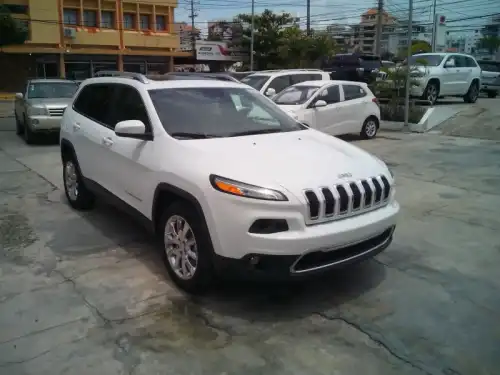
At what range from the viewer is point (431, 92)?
17.0 meters

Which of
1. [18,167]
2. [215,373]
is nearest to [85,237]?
[215,373]

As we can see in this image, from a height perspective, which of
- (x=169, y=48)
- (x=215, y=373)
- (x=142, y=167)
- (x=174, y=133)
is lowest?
(x=215, y=373)

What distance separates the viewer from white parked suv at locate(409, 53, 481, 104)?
16.4 metres

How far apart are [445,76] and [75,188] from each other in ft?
47.3

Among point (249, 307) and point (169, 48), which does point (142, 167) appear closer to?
point (249, 307)

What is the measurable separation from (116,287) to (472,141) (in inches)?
414

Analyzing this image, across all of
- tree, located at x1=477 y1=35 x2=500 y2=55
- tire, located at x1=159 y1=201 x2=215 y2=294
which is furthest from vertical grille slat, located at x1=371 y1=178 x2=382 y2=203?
tree, located at x1=477 y1=35 x2=500 y2=55

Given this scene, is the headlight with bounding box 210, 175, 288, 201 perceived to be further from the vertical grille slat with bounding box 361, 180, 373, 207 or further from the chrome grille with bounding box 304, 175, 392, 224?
the vertical grille slat with bounding box 361, 180, 373, 207

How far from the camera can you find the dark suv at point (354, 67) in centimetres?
2020

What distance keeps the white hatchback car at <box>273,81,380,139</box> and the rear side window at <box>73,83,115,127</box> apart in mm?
5822

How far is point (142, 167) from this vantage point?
14.6ft

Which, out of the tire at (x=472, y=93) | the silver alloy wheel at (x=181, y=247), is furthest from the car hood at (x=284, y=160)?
the tire at (x=472, y=93)

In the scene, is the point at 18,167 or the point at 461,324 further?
the point at 18,167

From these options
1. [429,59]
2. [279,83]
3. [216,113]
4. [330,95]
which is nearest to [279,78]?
[279,83]
